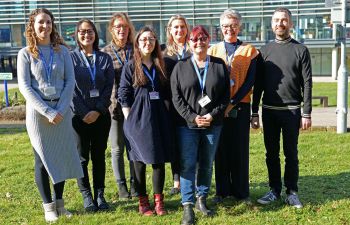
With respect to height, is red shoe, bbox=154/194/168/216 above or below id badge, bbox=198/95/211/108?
below

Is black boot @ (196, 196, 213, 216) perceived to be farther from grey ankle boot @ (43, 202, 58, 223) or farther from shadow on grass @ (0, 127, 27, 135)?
shadow on grass @ (0, 127, 27, 135)

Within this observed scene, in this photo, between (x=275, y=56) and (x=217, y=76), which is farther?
(x=275, y=56)

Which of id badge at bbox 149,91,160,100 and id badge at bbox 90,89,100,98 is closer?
id badge at bbox 149,91,160,100

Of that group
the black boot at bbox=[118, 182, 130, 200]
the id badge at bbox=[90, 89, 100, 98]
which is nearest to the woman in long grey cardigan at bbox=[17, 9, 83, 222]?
the id badge at bbox=[90, 89, 100, 98]

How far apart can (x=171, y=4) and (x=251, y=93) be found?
1290 inches

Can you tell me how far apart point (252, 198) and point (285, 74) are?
5.55 feet

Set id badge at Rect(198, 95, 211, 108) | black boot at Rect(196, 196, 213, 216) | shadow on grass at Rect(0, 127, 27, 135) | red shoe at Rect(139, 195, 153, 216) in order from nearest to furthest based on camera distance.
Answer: id badge at Rect(198, 95, 211, 108)
black boot at Rect(196, 196, 213, 216)
red shoe at Rect(139, 195, 153, 216)
shadow on grass at Rect(0, 127, 27, 135)

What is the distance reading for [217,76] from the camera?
4.90 m

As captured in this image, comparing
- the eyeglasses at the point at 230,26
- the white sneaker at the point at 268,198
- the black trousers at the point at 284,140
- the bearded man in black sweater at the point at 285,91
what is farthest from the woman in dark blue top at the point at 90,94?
the white sneaker at the point at 268,198

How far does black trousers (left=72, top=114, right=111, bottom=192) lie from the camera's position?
17.7ft

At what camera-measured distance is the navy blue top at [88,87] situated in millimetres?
5309

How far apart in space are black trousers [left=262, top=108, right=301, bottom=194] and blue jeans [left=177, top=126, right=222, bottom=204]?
0.76 m

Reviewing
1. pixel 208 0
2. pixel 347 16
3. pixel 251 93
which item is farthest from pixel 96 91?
pixel 208 0

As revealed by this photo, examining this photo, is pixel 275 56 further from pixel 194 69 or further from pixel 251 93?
pixel 194 69
